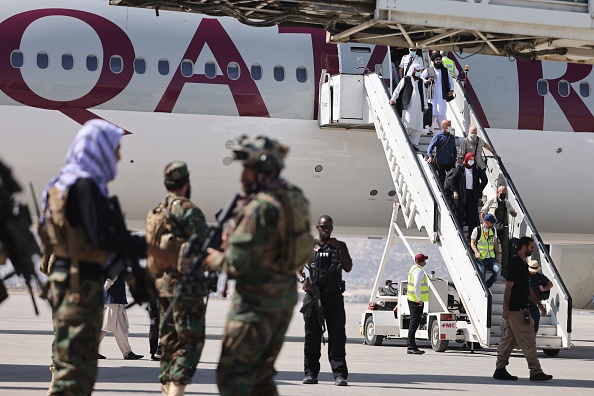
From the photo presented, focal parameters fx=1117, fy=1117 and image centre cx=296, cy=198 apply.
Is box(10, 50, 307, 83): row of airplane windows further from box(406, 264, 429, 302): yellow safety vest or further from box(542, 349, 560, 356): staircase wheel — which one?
box(542, 349, 560, 356): staircase wheel

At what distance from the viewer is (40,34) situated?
18.9 meters

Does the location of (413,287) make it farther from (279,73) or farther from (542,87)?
(542,87)

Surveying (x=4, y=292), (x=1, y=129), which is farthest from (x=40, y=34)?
(x=4, y=292)

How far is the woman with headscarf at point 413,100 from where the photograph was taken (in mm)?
19094

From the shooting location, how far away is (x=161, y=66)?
1914cm

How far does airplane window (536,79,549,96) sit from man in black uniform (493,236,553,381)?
8.31 m

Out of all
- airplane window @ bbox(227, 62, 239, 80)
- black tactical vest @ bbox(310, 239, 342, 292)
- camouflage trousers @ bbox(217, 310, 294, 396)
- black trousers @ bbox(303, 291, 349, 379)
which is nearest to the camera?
camouflage trousers @ bbox(217, 310, 294, 396)

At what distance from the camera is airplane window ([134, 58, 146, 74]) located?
750 inches

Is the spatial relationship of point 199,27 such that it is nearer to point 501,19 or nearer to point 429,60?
point 429,60

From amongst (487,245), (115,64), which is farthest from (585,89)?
(115,64)

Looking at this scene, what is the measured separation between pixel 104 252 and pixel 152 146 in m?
11.7

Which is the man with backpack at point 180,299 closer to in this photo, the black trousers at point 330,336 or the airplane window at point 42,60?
the black trousers at point 330,336

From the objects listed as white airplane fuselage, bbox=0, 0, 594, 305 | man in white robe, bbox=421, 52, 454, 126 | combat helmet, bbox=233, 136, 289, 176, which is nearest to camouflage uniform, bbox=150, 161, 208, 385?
combat helmet, bbox=233, 136, 289, 176

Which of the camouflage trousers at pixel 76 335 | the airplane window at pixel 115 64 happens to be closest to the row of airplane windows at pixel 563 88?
the airplane window at pixel 115 64
